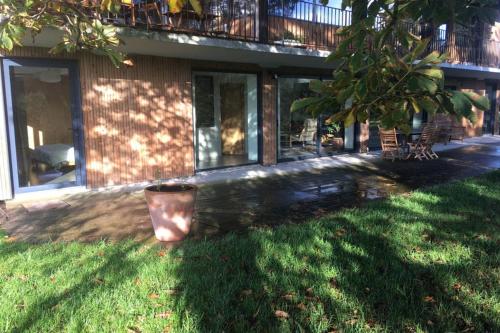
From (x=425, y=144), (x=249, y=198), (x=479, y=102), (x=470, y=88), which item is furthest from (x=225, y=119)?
(x=470, y=88)

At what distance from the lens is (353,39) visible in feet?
9.20

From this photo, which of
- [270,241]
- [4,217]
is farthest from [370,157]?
[4,217]

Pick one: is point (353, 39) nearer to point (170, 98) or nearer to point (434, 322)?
point (434, 322)

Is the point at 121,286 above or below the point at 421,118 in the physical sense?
below

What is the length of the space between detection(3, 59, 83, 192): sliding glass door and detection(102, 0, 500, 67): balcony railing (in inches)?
61.2

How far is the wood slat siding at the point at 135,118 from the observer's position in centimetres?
804

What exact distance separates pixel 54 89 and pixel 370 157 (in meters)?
8.94

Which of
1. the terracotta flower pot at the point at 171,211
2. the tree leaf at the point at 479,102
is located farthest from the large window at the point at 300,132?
the tree leaf at the point at 479,102

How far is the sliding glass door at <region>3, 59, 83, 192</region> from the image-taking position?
7379 millimetres

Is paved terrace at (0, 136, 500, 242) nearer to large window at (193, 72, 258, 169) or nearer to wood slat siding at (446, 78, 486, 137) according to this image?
large window at (193, 72, 258, 169)

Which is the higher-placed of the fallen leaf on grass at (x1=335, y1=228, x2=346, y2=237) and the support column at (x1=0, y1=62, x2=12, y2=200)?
the support column at (x1=0, y1=62, x2=12, y2=200)

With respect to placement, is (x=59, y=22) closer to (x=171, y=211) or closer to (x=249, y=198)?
(x=171, y=211)

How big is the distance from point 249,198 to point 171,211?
267cm

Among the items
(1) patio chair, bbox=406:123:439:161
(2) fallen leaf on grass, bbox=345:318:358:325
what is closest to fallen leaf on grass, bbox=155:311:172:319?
(2) fallen leaf on grass, bbox=345:318:358:325
